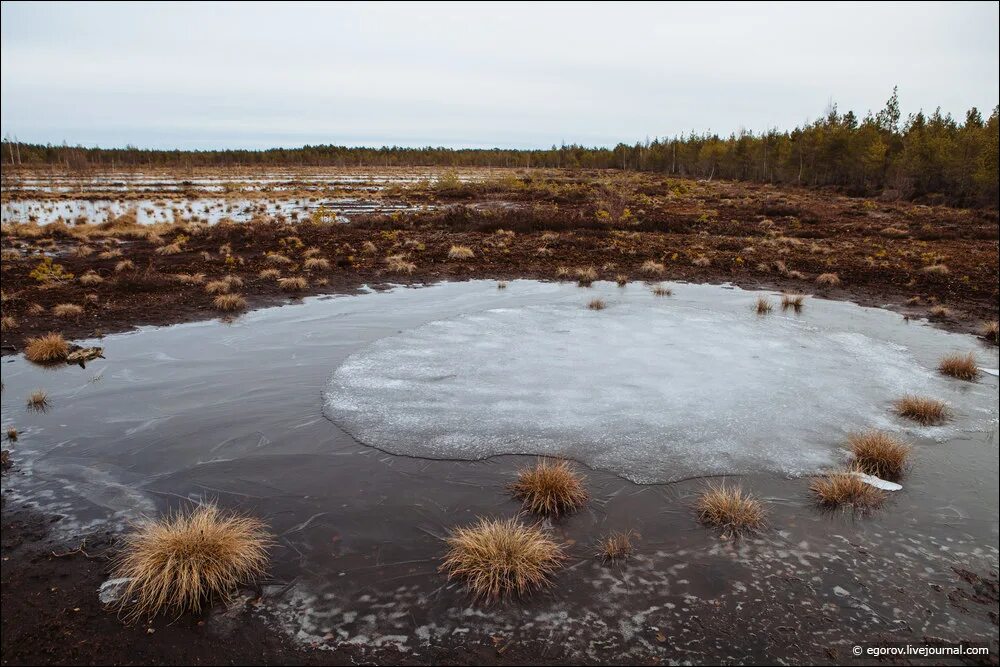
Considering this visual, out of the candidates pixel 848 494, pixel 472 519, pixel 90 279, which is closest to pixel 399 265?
pixel 90 279

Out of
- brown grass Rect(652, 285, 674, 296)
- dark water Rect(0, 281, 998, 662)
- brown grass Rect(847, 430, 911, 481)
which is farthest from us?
brown grass Rect(652, 285, 674, 296)

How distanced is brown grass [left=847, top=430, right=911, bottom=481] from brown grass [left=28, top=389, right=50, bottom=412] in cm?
1277

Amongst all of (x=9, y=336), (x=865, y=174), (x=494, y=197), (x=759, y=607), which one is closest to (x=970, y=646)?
(x=759, y=607)

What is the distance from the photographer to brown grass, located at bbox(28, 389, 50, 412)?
9.33 meters

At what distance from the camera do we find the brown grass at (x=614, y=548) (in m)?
5.73

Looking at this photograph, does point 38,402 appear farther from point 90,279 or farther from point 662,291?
point 662,291

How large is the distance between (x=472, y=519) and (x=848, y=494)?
4520mm

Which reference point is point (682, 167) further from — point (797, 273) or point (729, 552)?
point (729, 552)

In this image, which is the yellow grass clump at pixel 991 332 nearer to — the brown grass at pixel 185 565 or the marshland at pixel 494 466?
the marshland at pixel 494 466

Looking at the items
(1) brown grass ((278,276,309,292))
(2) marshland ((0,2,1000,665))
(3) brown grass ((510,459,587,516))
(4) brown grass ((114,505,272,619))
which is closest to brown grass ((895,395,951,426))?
(2) marshland ((0,2,1000,665))

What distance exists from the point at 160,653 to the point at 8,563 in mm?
2382

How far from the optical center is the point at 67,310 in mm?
14781

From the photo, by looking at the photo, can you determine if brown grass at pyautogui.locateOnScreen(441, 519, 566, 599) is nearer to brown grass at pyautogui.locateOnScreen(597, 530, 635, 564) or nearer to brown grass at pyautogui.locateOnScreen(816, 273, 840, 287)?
brown grass at pyautogui.locateOnScreen(597, 530, 635, 564)

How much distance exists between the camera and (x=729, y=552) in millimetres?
5781
